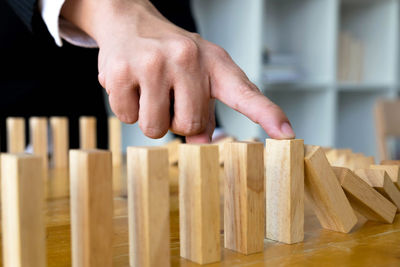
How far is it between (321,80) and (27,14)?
75.0 inches

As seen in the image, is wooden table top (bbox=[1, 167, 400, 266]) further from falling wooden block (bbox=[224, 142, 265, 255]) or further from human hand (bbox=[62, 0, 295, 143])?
human hand (bbox=[62, 0, 295, 143])

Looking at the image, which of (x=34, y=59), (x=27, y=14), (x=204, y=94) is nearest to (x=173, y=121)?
(x=204, y=94)

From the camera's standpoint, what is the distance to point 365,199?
1.84ft

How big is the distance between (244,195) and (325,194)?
0.12 m

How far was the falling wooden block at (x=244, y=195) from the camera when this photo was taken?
46cm

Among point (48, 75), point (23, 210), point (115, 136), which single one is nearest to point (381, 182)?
point (23, 210)

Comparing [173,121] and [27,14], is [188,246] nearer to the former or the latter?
[173,121]

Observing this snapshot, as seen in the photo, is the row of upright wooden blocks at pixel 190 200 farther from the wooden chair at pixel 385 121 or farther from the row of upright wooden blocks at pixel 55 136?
the wooden chair at pixel 385 121

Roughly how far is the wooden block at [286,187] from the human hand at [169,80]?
2cm

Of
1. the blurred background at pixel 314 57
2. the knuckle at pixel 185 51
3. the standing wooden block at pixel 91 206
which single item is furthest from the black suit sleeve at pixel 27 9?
the blurred background at pixel 314 57

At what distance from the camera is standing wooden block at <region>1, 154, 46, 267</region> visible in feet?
1.14

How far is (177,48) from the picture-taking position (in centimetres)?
54

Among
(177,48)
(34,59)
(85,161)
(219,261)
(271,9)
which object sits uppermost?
(271,9)

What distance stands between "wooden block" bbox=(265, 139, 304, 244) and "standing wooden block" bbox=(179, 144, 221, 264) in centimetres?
9
